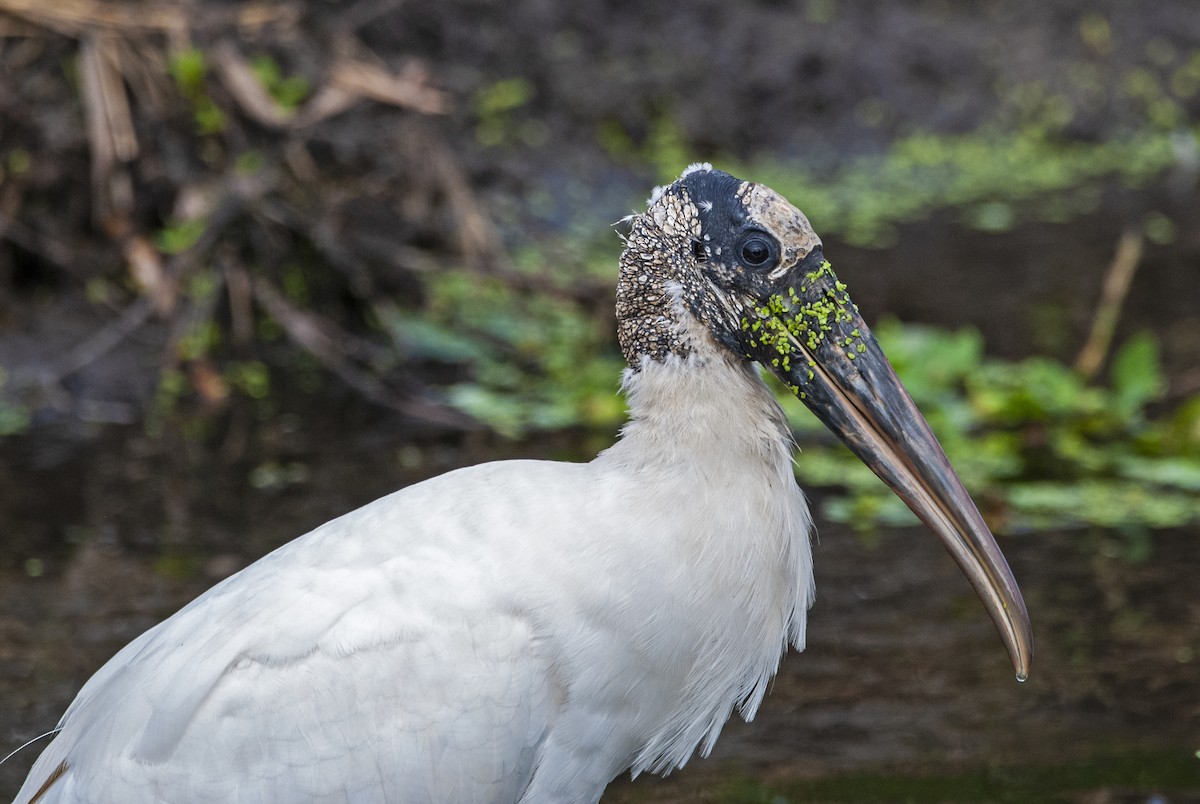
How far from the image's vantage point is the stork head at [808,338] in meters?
2.90

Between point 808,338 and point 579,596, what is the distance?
2.07ft

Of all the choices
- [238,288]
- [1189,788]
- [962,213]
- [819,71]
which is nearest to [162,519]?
[238,288]

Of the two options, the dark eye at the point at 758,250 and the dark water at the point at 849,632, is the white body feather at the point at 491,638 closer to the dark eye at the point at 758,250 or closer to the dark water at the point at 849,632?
the dark eye at the point at 758,250

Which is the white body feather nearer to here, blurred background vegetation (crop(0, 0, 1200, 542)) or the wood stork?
the wood stork

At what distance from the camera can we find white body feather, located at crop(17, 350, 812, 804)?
2863 mm

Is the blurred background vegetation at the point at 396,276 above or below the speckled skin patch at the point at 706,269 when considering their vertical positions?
below

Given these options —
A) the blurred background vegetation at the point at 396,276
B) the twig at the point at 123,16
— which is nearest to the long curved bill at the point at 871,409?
the blurred background vegetation at the point at 396,276

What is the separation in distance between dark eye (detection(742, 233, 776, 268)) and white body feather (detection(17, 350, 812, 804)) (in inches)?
8.0

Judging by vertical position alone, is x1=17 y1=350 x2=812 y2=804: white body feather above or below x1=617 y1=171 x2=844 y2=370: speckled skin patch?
below

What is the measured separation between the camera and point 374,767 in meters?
2.88

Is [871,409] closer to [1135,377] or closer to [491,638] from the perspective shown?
[491,638]

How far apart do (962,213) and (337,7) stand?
3531mm

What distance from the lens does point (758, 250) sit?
2939 mm

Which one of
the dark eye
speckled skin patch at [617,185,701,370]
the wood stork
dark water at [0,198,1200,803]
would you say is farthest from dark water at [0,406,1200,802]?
the dark eye
